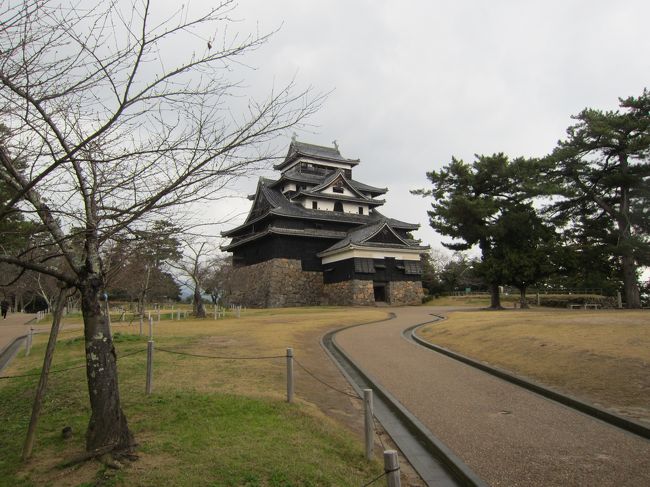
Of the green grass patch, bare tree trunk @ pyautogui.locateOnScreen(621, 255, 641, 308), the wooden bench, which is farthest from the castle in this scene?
the green grass patch

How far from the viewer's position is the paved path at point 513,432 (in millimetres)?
5059

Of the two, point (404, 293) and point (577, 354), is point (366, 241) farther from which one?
point (577, 354)

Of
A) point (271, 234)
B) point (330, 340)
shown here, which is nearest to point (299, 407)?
point (330, 340)

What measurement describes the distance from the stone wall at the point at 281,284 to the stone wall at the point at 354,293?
2320 millimetres

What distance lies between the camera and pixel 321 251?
1572 inches

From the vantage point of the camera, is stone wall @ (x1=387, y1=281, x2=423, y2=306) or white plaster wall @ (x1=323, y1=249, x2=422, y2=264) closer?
white plaster wall @ (x1=323, y1=249, x2=422, y2=264)

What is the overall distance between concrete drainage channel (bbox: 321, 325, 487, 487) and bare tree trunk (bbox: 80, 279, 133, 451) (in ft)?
11.3

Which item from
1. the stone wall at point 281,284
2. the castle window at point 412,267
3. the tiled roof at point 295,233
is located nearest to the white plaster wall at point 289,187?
the tiled roof at point 295,233

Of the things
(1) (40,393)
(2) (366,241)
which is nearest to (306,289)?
(2) (366,241)

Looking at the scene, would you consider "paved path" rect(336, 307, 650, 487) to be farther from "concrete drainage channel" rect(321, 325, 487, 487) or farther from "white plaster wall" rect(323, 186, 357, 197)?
"white plaster wall" rect(323, 186, 357, 197)

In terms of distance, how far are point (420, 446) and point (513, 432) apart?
4.62 feet

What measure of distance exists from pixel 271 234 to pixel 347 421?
31598 mm

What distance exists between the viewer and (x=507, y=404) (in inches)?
315

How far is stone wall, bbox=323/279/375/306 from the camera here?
3553 cm
